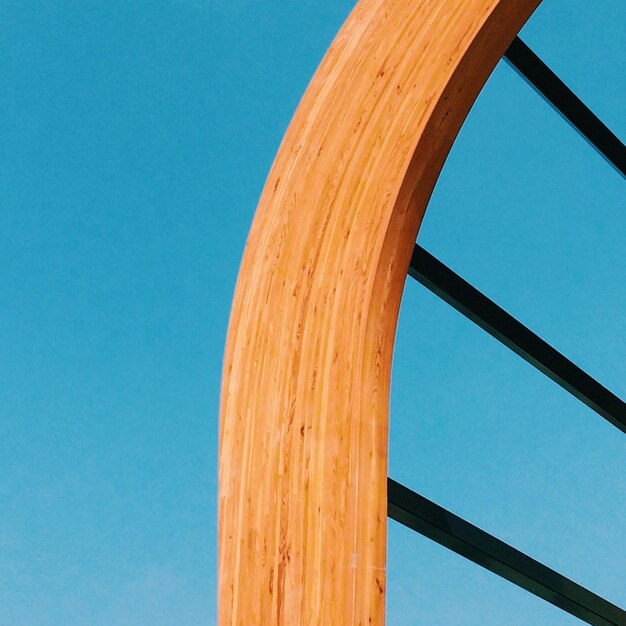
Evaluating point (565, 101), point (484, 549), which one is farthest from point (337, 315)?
point (565, 101)

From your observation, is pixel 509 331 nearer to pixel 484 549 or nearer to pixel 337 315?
pixel 484 549

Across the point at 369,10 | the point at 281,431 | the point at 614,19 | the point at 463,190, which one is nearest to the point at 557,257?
the point at 463,190

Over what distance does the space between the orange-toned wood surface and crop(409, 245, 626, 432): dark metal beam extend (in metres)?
0.47

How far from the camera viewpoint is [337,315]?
2.77 meters

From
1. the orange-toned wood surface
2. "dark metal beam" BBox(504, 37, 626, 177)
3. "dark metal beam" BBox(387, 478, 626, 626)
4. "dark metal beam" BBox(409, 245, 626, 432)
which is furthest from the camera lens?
"dark metal beam" BBox(504, 37, 626, 177)

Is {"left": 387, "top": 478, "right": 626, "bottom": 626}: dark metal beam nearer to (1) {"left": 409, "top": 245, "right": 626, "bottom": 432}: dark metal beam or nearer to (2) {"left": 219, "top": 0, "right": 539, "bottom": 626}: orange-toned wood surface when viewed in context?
(2) {"left": 219, "top": 0, "right": 539, "bottom": 626}: orange-toned wood surface

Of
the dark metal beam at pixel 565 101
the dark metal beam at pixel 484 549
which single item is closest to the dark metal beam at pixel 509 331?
the dark metal beam at pixel 484 549

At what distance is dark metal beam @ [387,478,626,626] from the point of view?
2.94m

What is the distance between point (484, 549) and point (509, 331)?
1040 mm

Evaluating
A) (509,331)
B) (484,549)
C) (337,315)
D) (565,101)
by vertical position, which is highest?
(565,101)

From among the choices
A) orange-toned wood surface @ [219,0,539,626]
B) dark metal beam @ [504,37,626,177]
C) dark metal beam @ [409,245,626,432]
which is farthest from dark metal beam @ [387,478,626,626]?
dark metal beam @ [504,37,626,177]

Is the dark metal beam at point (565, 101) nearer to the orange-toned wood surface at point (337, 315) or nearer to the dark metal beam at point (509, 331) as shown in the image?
the orange-toned wood surface at point (337, 315)

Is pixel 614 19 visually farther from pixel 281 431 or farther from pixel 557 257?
pixel 281 431

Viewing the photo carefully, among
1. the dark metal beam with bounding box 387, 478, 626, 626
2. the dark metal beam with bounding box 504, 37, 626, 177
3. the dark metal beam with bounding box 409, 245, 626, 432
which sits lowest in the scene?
the dark metal beam with bounding box 387, 478, 626, 626
